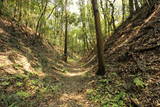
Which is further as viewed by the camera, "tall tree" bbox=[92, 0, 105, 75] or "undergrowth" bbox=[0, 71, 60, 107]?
"tall tree" bbox=[92, 0, 105, 75]

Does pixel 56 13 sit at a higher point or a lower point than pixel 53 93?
higher

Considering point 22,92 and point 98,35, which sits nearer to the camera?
point 22,92

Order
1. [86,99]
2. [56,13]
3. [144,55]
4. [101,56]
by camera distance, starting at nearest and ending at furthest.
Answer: [86,99] < [144,55] < [101,56] < [56,13]

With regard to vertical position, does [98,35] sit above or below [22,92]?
above

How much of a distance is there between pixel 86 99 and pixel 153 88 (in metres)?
2.85

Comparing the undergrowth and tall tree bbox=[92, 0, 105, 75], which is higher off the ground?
tall tree bbox=[92, 0, 105, 75]

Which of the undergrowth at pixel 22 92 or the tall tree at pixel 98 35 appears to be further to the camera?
the tall tree at pixel 98 35

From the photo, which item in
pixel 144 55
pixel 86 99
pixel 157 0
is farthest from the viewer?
pixel 157 0

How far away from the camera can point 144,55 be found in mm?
6883

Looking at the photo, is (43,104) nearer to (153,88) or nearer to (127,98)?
(127,98)

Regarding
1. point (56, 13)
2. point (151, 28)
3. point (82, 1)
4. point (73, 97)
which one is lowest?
point (73, 97)

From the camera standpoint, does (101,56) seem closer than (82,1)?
Yes

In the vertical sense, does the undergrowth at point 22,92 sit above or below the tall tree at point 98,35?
below

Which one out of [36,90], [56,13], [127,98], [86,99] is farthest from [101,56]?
[56,13]
